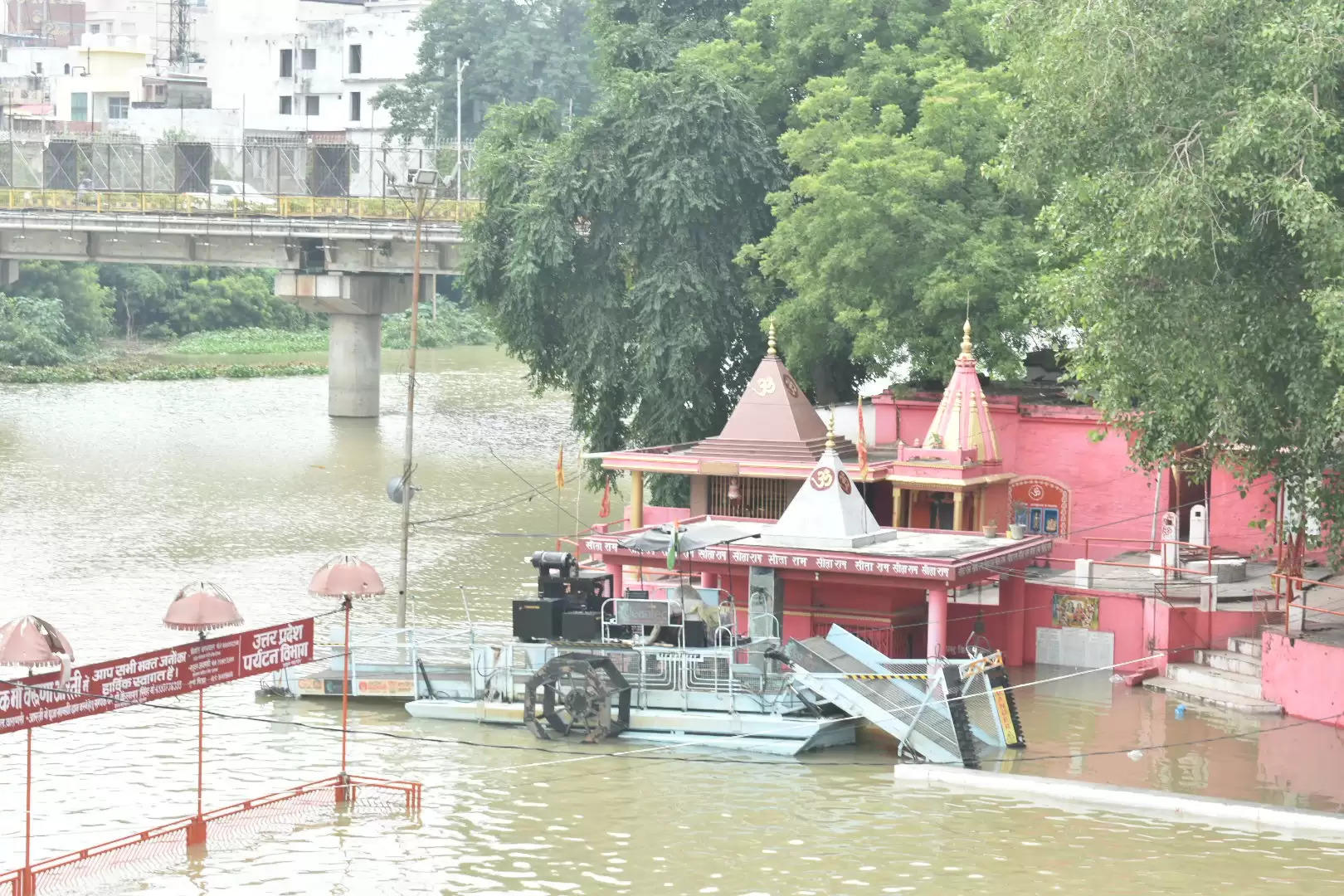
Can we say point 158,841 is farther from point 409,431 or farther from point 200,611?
point 409,431

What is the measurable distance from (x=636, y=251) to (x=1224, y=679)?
15452 mm

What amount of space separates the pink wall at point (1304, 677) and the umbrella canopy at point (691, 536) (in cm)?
732

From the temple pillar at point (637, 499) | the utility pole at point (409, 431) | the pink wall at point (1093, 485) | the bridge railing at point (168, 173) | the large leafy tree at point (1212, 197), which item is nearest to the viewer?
the large leafy tree at point (1212, 197)

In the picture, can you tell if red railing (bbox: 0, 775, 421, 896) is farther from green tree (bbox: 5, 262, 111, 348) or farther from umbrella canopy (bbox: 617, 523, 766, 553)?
green tree (bbox: 5, 262, 111, 348)

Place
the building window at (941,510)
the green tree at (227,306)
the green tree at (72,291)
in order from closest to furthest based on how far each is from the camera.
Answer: the building window at (941,510)
the green tree at (72,291)
the green tree at (227,306)

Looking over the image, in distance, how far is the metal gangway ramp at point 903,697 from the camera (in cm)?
2394

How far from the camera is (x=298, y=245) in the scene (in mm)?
56656

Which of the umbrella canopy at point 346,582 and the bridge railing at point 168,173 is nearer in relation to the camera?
the umbrella canopy at point 346,582

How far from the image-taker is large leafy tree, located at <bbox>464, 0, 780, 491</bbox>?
125ft

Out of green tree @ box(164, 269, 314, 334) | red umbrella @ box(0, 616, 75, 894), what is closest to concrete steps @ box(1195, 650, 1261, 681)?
red umbrella @ box(0, 616, 75, 894)

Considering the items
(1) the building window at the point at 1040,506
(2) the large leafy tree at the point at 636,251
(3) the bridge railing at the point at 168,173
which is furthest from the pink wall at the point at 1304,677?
(3) the bridge railing at the point at 168,173

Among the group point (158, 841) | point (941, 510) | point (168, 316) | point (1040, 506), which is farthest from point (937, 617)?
point (168, 316)

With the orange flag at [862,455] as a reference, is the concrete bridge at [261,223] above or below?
above

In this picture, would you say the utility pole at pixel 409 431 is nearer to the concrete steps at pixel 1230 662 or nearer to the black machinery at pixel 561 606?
the black machinery at pixel 561 606
